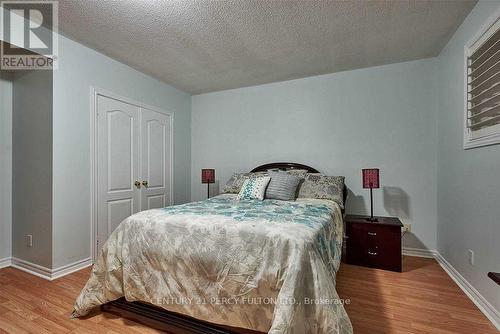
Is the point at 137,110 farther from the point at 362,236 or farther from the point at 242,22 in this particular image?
the point at 362,236

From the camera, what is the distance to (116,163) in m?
2.92

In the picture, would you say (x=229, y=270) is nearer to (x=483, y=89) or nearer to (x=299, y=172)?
(x=299, y=172)

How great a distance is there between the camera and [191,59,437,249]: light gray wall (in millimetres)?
2885

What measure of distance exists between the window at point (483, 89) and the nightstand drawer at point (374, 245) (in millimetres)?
1073

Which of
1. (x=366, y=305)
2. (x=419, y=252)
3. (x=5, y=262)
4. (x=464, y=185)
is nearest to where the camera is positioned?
(x=366, y=305)

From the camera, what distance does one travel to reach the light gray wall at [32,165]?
2375 millimetres

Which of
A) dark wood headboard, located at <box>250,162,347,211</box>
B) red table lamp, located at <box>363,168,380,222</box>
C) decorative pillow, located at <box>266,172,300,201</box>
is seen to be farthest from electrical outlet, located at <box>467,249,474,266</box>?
dark wood headboard, located at <box>250,162,347,211</box>

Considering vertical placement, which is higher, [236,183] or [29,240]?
[236,183]

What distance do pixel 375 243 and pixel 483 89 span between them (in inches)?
64.4

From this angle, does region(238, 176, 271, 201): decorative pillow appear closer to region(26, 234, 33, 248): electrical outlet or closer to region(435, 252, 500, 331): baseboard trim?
region(435, 252, 500, 331): baseboard trim

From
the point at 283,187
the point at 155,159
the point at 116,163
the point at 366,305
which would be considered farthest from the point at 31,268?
the point at 366,305

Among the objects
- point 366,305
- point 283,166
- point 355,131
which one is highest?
point 355,131

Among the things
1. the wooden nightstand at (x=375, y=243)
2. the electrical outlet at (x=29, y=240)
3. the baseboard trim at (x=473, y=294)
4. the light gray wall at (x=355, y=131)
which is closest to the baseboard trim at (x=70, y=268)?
the electrical outlet at (x=29, y=240)

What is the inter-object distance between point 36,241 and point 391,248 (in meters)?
3.63
